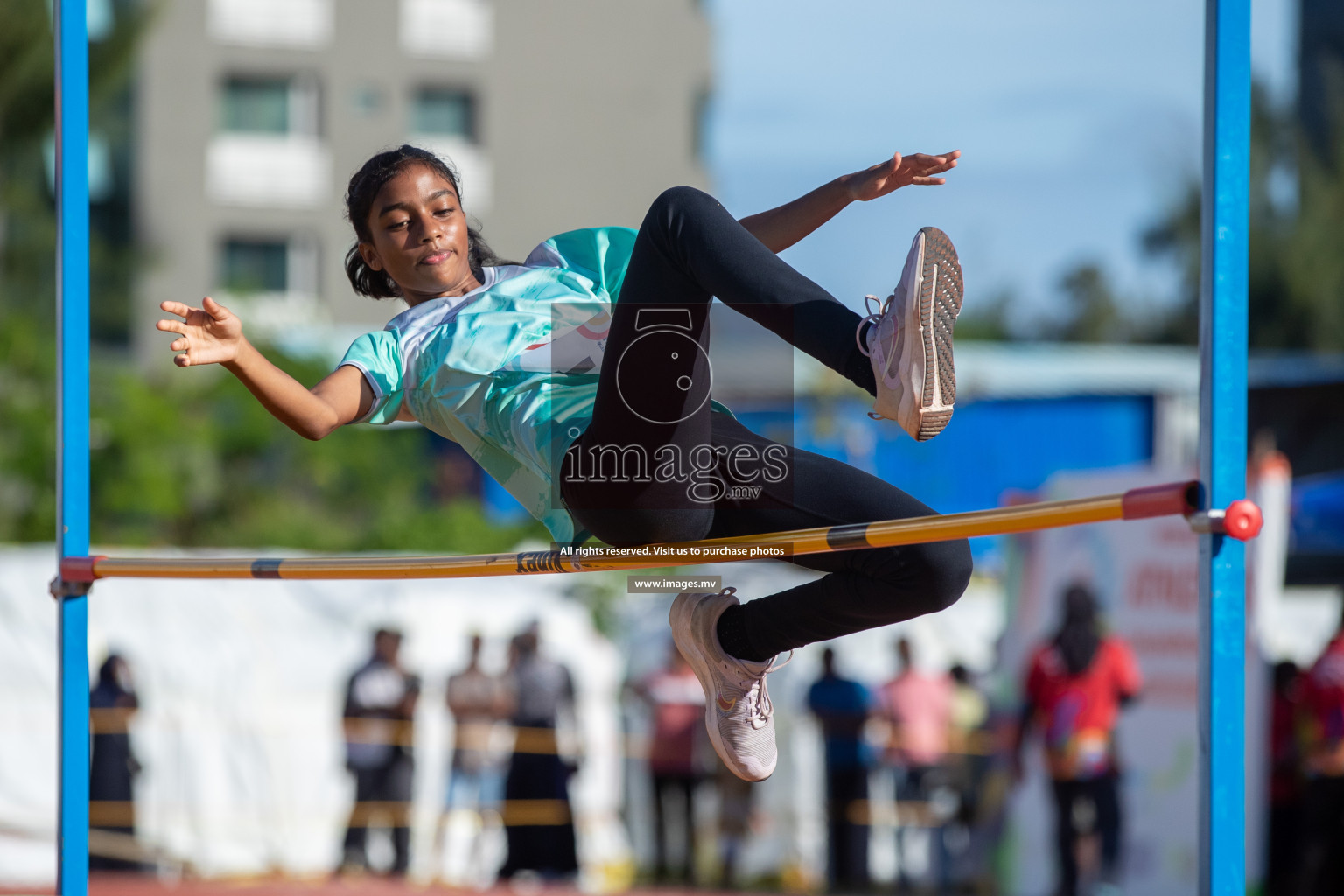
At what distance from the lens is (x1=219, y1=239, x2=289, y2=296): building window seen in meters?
19.0

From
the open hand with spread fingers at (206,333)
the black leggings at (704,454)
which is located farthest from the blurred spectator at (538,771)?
the open hand with spread fingers at (206,333)

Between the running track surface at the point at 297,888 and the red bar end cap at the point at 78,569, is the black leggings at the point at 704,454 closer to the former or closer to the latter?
the red bar end cap at the point at 78,569

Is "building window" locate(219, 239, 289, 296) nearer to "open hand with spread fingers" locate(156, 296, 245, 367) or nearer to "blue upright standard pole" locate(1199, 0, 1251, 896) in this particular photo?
"open hand with spread fingers" locate(156, 296, 245, 367)

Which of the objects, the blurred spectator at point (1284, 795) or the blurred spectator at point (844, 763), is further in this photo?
the blurred spectator at point (844, 763)

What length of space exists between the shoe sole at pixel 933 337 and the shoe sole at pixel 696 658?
0.65 m

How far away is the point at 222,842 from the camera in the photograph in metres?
7.46

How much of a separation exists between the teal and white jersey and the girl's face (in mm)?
47

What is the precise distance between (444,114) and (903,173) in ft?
58.6

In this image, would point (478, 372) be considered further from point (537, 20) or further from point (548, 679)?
point (537, 20)

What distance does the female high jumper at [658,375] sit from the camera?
86.5 inches

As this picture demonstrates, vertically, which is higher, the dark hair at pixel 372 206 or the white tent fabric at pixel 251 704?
the dark hair at pixel 372 206

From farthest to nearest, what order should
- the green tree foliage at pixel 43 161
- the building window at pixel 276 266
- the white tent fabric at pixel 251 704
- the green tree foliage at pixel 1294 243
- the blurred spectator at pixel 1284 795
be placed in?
the green tree foliage at pixel 1294 243 < the building window at pixel 276 266 < the green tree foliage at pixel 43 161 < the white tent fabric at pixel 251 704 < the blurred spectator at pixel 1284 795

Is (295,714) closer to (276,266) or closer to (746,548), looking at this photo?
(746,548)

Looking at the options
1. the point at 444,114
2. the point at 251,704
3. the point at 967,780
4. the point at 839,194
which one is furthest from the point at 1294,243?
the point at 839,194
